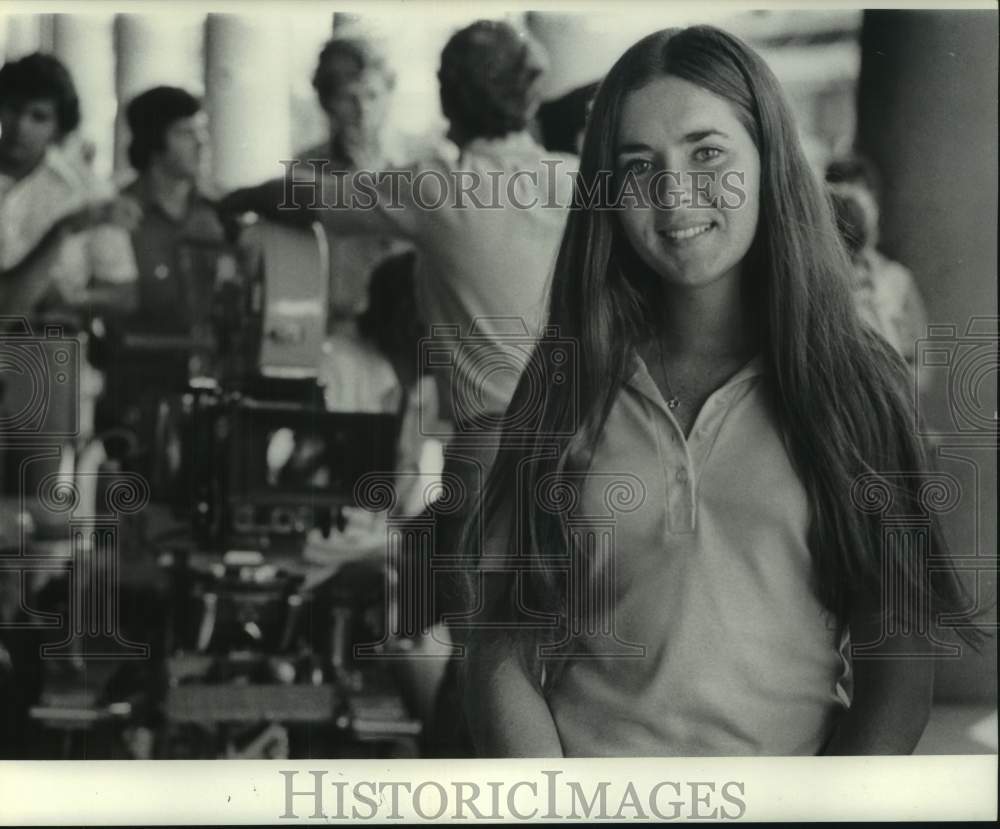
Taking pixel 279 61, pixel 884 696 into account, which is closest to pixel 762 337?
pixel 884 696

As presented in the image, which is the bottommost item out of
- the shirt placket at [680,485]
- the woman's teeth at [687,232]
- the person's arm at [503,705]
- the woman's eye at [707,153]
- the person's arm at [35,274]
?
the person's arm at [503,705]

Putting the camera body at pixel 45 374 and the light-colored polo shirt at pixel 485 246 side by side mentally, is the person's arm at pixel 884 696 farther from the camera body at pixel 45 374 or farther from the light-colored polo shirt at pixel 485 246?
the camera body at pixel 45 374

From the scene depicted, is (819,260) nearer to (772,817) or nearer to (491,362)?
(491,362)

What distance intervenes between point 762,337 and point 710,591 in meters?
0.62

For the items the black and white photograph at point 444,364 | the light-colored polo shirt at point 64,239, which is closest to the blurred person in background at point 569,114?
the black and white photograph at point 444,364

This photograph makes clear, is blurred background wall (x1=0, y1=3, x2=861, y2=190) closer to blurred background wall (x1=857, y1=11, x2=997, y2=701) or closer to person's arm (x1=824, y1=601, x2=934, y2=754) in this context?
blurred background wall (x1=857, y1=11, x2=997, y2=701)

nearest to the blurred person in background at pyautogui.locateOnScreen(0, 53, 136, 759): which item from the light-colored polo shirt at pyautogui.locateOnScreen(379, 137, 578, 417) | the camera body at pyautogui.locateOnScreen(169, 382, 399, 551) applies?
the camera body at pyautogui.locateOnScreen(169, 382, 399, 551)

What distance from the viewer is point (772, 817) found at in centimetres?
382

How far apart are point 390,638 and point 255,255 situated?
96 cm

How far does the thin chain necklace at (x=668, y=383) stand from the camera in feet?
12.2

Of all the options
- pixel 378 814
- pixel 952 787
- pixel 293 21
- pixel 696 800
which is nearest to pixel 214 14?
pixel 293 21

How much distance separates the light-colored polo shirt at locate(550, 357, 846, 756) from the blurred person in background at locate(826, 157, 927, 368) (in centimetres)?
32

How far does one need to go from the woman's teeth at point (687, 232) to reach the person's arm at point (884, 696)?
975 millimetres

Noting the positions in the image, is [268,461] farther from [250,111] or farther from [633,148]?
[633,148]
